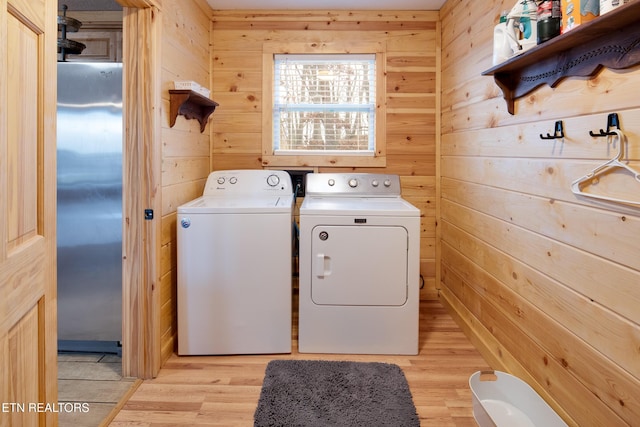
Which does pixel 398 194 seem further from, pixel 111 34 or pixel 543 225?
pixel 111 34

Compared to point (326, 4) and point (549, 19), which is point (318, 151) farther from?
point (549, 19)

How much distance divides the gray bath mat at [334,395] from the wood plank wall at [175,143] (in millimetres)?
701

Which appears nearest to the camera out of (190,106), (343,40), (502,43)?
(502,43)

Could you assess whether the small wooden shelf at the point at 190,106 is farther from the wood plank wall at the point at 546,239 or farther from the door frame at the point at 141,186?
the wood plank wall at the point at 546,239

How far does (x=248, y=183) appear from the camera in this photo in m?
2.87

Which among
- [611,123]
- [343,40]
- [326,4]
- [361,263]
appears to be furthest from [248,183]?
[611,123]

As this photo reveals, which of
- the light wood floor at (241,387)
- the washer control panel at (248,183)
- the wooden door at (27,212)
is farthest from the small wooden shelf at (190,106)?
the light wood floor at (241,387)

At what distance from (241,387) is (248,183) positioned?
1.33m

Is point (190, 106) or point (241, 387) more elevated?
point (190, 106)

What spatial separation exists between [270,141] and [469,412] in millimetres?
2205

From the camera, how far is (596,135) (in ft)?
4.36

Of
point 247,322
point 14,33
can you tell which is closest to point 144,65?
point 14,33

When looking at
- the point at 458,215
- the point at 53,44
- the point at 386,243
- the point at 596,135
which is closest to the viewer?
the point at 53,44

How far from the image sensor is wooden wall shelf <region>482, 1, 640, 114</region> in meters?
1.17
